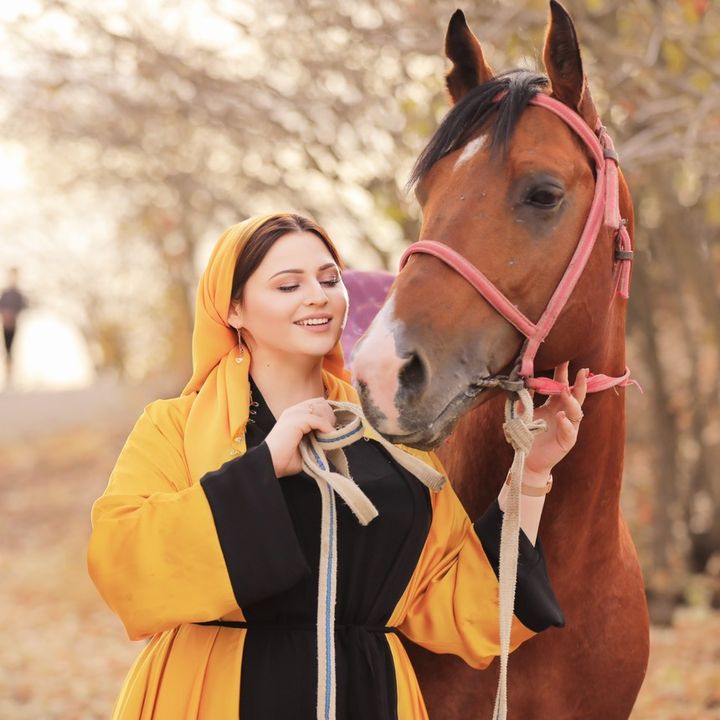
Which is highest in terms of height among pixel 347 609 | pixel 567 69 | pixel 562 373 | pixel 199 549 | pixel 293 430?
pixel 567 69

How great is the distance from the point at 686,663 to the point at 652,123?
3.05 meters

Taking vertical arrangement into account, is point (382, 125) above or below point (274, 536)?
A: above

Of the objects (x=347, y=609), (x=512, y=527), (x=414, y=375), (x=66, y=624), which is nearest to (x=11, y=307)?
(x=66, y=624)

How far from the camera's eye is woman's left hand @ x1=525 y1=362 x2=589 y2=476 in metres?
2.12

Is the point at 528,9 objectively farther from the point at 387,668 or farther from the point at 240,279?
the point at 387,668

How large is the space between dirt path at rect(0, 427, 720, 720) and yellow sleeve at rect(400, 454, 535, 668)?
11.3 ft

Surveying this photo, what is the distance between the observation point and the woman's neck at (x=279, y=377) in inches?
88.0

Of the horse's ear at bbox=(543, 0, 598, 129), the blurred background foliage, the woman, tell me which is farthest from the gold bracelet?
the blurred background foliage

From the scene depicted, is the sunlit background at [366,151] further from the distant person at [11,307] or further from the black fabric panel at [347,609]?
the distant person at [11,307]

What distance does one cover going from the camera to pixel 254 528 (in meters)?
1.95

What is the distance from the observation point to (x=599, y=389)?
2.24 m

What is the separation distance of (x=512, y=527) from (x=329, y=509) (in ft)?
1.25

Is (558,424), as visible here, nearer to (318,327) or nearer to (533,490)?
(533,490)

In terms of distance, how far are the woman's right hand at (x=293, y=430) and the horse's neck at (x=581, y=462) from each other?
0.54 m
